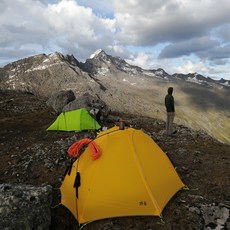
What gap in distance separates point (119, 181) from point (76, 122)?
13.7 m

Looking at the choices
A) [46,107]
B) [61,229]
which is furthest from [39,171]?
[46,107]

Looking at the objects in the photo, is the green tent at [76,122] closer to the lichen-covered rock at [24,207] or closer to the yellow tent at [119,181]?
the yellow tent at [119,181]

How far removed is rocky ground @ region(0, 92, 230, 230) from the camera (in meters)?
10.9

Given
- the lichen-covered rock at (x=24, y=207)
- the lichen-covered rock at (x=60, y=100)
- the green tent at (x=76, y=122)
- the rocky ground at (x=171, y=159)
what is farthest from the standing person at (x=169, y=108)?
the lichen-covered rock at (x=60, y=100)

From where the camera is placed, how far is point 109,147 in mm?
12281

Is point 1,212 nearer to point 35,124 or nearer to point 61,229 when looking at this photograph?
point 61,229

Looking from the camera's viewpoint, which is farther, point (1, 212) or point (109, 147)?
point (109, 147)

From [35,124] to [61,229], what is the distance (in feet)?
59.8

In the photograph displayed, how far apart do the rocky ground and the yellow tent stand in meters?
0.32

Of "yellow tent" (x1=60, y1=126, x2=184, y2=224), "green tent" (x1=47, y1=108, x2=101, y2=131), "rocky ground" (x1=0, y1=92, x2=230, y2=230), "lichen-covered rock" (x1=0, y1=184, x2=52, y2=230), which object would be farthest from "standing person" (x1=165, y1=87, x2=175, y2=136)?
"lichen-covered rock" (x1=0, y1=184, x2=52, y2=230)

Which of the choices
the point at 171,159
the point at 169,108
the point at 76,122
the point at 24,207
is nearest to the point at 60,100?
the point at 76,122

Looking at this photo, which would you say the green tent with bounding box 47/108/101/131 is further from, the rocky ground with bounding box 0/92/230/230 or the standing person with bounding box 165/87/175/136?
the standing person with bounding box 165/87/175/136

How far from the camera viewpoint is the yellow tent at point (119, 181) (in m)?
11.2

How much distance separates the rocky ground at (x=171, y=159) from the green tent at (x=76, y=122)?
83 cm
